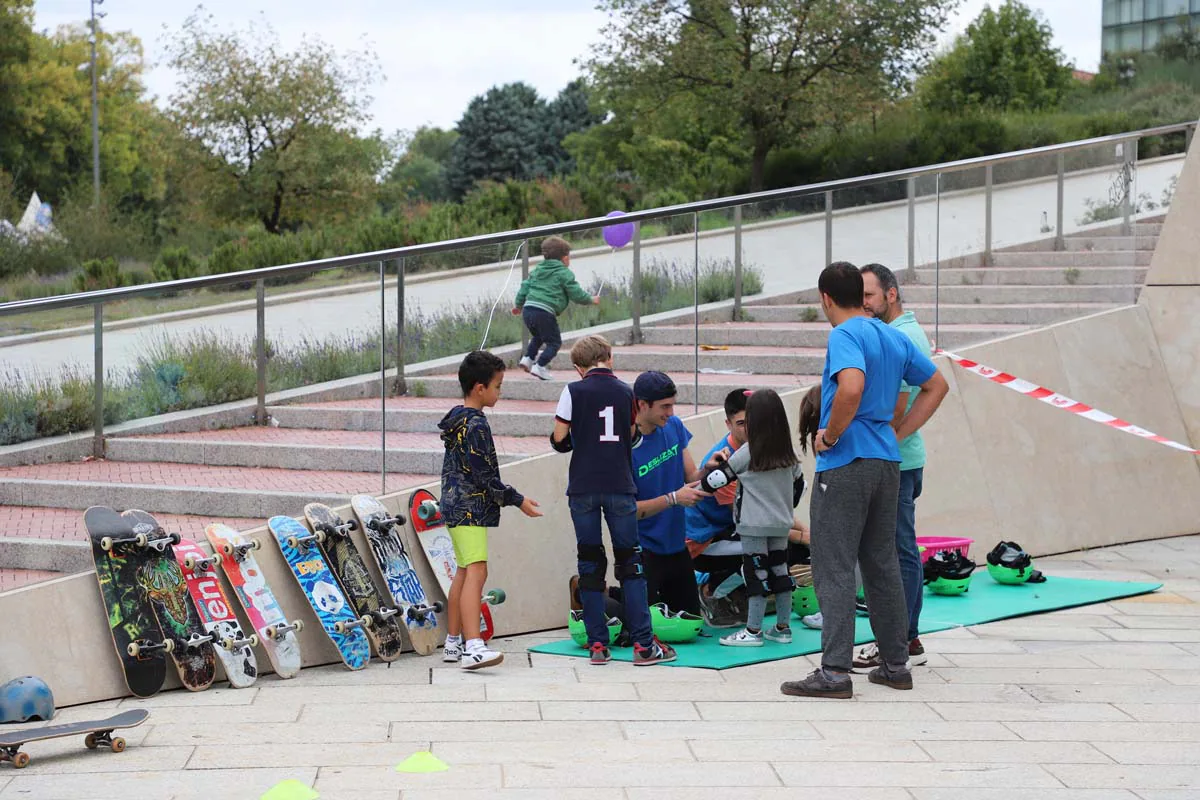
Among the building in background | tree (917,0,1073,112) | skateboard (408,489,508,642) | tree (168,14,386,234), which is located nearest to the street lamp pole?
tree (168,14,386,234)

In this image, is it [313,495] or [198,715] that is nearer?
[198,715]

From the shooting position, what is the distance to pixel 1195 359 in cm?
1108

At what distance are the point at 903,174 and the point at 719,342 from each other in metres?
2.01

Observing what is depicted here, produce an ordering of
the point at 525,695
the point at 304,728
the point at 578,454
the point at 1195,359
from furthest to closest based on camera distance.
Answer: the point at 1195,359
the point at 578,454
the point at 525,695
the point at 304,728

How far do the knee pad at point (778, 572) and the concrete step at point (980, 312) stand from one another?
2594 mm

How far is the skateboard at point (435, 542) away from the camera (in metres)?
7.27

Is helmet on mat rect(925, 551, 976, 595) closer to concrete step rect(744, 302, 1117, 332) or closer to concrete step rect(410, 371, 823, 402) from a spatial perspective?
concrete step rect(410, 371, 823, 402)

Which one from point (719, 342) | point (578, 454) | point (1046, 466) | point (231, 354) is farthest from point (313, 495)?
point (1046, 466)

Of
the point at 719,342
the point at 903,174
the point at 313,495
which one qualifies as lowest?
the point at 313,495

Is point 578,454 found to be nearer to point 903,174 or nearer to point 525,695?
point 525,695

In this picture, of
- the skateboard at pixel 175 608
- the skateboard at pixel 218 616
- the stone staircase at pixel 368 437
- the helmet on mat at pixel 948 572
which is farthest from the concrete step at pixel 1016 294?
the skateboard at pixel 175 608

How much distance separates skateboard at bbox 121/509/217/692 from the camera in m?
6.15

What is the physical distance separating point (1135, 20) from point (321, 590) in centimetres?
6901

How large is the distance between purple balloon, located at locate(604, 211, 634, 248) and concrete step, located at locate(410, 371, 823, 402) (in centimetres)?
80
